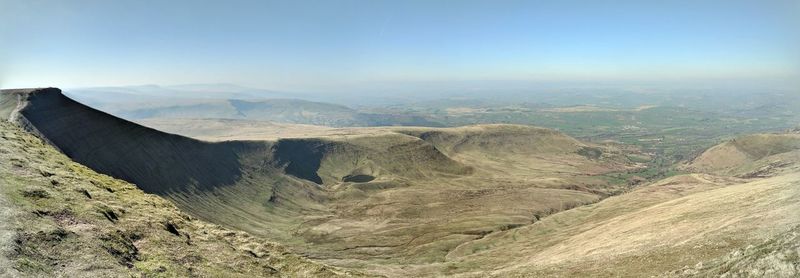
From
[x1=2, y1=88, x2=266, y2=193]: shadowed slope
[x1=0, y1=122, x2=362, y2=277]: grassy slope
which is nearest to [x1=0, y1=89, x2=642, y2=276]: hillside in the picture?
[x1=2, y1=88, x2=266, y2=193]: shadowed slope

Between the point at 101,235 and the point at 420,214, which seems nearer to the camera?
the point at 101,235

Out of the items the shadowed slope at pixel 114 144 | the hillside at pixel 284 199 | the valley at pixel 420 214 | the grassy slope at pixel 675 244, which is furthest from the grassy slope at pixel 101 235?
the hillside at pixel 284 199

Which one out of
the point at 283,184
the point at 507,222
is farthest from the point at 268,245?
the point at 283,184

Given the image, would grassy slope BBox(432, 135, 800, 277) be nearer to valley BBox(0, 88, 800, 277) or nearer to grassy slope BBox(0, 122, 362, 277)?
valley BBox(0, 88, 800, 277)

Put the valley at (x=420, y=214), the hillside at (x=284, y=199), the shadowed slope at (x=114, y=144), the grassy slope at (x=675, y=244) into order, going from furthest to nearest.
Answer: the hillside at (x=284, y=199)
the shadowed slope at (x=114, y=144)
the valley at (x=420, y=214)
the grassy slope at (x=675, y=244)

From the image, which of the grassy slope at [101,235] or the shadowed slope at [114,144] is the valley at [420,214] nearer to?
the shadowed slope at [114,144]

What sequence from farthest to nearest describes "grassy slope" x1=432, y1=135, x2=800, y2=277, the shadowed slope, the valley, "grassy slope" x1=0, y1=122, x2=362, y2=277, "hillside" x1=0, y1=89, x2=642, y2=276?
"hillside" x1=0, y1=89, x2=642, y2=276
the shadowed slope
the valley
"grassy slope" x1=432, y1=135, x2=800, y2=277
"grassy slope" x1=0, y1=122, x2=362, y2=277

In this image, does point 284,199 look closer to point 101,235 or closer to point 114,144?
point 114,144

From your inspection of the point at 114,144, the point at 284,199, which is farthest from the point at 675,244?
the point at 284,199
